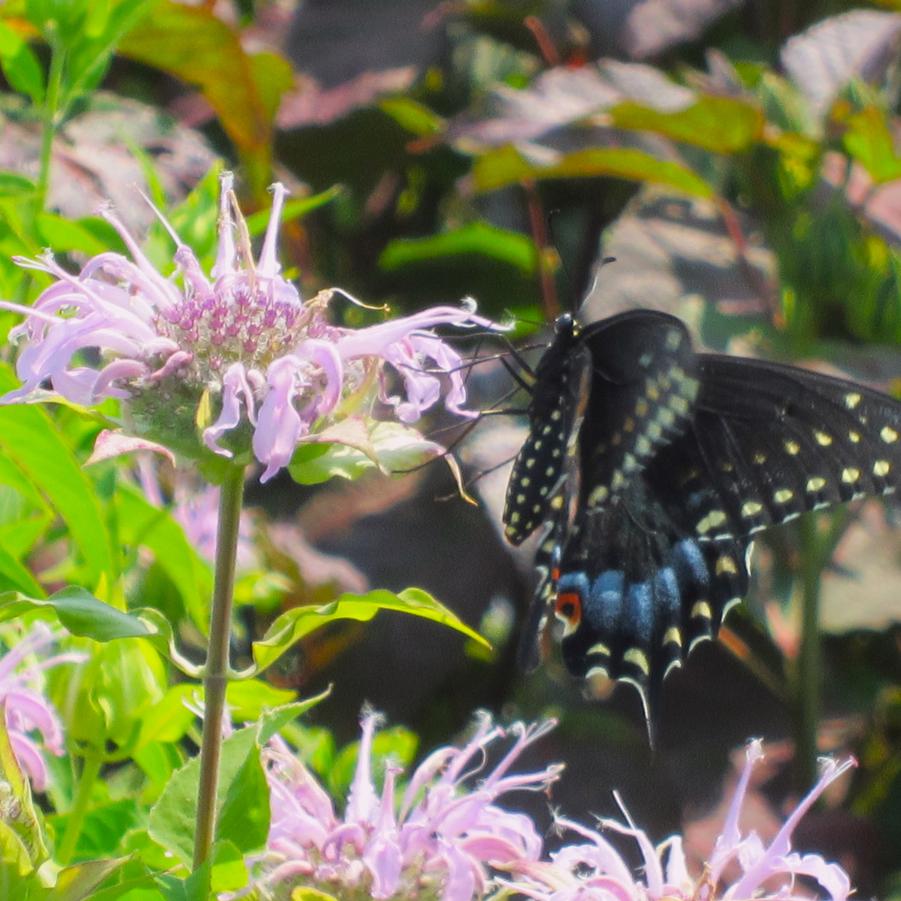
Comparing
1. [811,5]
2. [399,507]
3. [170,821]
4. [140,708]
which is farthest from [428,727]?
[811,5]

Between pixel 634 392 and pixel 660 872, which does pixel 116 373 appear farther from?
pixel 634 392

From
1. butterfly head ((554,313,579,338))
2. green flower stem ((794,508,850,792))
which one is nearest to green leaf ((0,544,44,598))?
butterfly head ((554,313,579,338))

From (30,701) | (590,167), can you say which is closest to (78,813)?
(30,701)

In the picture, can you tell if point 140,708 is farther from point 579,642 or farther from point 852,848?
point 852,848

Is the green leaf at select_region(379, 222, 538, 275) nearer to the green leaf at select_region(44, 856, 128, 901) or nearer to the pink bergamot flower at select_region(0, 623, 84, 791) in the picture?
the pink bergamot flower at select_region(0, 623, 84, 791)

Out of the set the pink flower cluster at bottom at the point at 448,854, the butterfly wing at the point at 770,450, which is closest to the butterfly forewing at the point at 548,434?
the butterfly wing at the point at 770,450

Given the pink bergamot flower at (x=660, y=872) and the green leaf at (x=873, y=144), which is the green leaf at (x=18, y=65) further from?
the green leaf at (x=873, y=144)
